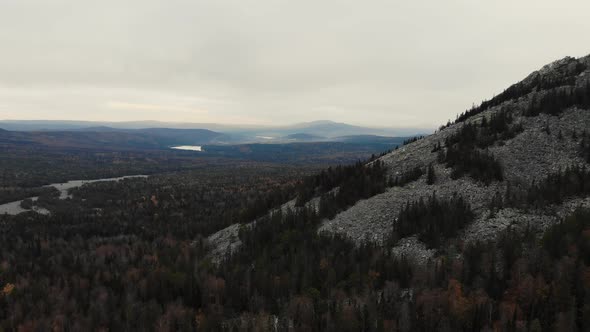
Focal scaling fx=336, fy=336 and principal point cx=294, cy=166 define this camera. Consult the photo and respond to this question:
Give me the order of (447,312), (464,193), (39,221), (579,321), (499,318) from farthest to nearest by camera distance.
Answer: (39,221), (464,193), (447,312), (499,318), (579,321)

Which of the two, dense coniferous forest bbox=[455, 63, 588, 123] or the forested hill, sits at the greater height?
dense coniferous forest bbox=[455, 63, 588, 123]

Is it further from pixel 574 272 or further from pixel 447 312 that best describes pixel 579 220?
pixel 447 312

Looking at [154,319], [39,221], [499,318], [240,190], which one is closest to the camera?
[499,318]

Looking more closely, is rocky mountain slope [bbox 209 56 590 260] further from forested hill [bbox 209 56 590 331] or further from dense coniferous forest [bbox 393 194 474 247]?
dense coniferous forest [bbox 393 194 474 247]

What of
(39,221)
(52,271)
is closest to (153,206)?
(39,221)

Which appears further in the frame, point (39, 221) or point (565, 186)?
point (39, 221)

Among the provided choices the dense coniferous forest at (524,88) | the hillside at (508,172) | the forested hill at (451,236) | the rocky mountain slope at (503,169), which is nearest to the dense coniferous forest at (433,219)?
the forested hill at (451,236)

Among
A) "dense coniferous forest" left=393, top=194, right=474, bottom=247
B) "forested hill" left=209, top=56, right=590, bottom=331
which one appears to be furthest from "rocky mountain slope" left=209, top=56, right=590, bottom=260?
"dense coniferous forest" left=393, top=194, right=474, bottom=247
